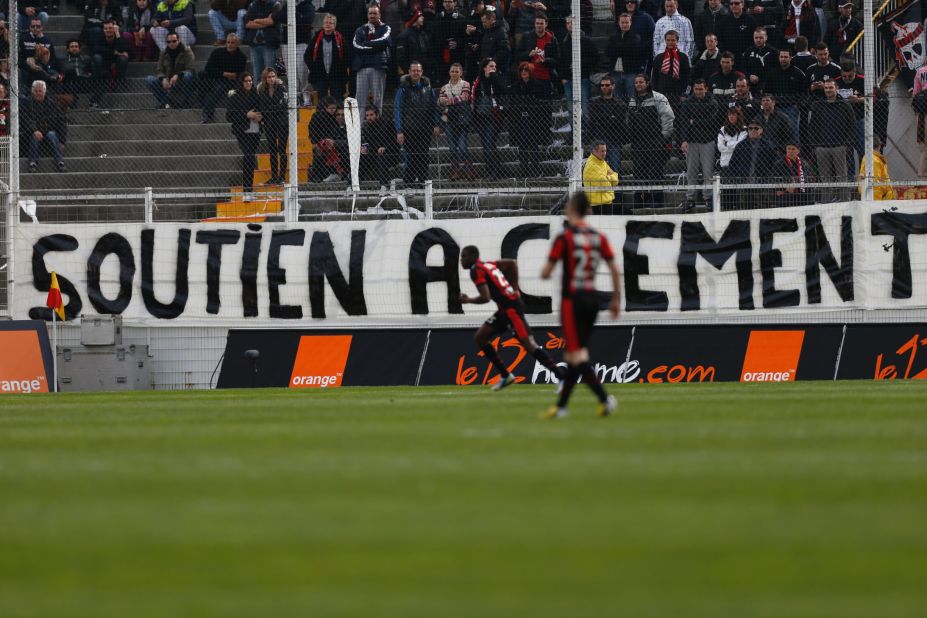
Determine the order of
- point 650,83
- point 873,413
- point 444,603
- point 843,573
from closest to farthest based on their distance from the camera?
1. point 444,603
2. point 843,573
3. point 873,413
4. point 650,83

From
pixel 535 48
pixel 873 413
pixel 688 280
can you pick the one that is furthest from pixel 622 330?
pixel 873 413

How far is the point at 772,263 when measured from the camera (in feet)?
77.0

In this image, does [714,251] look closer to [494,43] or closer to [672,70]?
[672,70]

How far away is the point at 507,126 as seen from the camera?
23.6m

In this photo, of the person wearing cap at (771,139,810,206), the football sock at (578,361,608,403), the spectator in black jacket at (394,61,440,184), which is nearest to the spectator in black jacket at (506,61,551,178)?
the spectator in black jacket at (394,61,440,184)

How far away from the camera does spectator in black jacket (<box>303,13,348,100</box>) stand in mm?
24875

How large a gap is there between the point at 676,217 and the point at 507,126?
3394 millimetres

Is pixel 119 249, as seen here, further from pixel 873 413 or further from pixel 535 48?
pixel 873 413

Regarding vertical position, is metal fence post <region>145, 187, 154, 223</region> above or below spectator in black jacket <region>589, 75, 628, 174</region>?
below

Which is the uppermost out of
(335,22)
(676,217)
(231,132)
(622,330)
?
(335,22)

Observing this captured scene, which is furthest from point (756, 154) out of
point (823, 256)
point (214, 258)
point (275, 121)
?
point (214, 258)

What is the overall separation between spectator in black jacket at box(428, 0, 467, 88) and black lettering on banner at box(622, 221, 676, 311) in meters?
4.76

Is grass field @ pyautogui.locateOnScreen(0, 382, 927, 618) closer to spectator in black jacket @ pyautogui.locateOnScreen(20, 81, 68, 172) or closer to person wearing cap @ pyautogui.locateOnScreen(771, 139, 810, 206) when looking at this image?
person wearing cap @ pyautogui.locateOnScreen(771, 139, 810, 206)

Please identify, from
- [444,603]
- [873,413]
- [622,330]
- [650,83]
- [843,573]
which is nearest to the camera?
[444,603]
